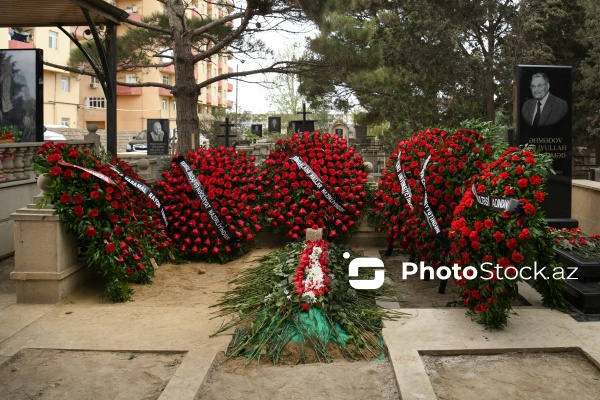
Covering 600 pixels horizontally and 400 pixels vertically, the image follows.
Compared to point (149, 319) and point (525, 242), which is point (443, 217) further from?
point (149, 319)

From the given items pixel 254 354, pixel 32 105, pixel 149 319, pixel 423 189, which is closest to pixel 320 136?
pixel 423 189

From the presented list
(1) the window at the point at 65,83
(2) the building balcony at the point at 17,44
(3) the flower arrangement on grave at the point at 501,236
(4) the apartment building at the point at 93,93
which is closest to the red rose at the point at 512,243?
(3) the flower arrangement on grave at the point at 501,236

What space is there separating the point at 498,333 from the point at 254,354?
211cm

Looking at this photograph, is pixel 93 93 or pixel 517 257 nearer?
pixel 517 257

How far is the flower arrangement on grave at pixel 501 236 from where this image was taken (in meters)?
6.05

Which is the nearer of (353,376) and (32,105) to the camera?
(353,376)

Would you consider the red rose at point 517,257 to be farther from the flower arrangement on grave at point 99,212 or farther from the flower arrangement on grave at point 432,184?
the flower arrangement on grave at point 99,212

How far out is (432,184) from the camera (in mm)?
8328

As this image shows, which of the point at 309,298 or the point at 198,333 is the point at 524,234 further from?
the point at 198,333

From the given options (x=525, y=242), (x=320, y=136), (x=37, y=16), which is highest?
(x=37, y=16)

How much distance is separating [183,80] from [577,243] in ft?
42.1

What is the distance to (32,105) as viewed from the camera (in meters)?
14.6

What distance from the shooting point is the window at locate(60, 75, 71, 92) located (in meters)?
50.1

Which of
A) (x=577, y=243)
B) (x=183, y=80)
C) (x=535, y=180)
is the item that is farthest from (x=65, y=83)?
(x=535, y=180)
